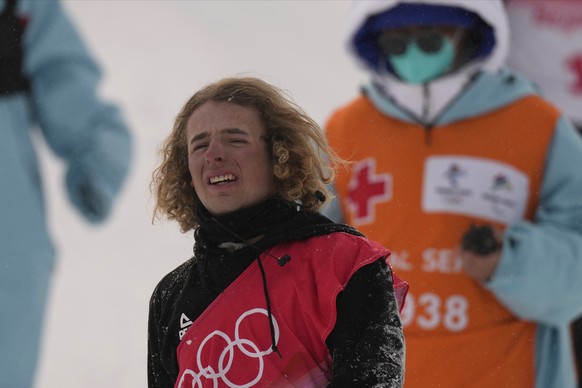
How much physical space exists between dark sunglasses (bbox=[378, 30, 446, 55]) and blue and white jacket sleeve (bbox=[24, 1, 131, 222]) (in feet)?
3.70

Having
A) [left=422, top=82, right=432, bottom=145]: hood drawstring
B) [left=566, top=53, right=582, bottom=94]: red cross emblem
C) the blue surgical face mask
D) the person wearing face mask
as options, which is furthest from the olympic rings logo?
[left=566, top=53, right=582, bottom=94]: red cross emblem

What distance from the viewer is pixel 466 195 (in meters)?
4.90

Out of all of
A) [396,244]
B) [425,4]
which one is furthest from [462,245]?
[425,4]

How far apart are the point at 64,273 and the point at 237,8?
7.18ft

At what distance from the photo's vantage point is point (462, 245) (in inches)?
186

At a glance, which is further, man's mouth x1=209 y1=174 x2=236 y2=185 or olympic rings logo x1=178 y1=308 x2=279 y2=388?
man's mouth x1=209 y1=174 x2=236 y2=185

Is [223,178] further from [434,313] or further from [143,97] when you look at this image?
[143,97]

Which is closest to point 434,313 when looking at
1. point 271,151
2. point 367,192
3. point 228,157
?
point 367,192

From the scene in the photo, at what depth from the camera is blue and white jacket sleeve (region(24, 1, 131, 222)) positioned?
502 cm

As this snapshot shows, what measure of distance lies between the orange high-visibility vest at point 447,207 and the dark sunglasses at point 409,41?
0.90ft

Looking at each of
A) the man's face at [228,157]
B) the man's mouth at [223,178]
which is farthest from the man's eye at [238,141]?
the man's mouth at [223,178]

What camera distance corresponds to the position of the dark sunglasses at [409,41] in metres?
5.07

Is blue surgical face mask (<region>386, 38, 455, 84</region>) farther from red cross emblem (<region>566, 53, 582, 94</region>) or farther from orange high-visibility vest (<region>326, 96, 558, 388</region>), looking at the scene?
red cross emblem (<region>566, 53, 582, 94</region>)

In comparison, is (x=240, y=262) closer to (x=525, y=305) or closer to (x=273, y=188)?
(x=273, y=188)
